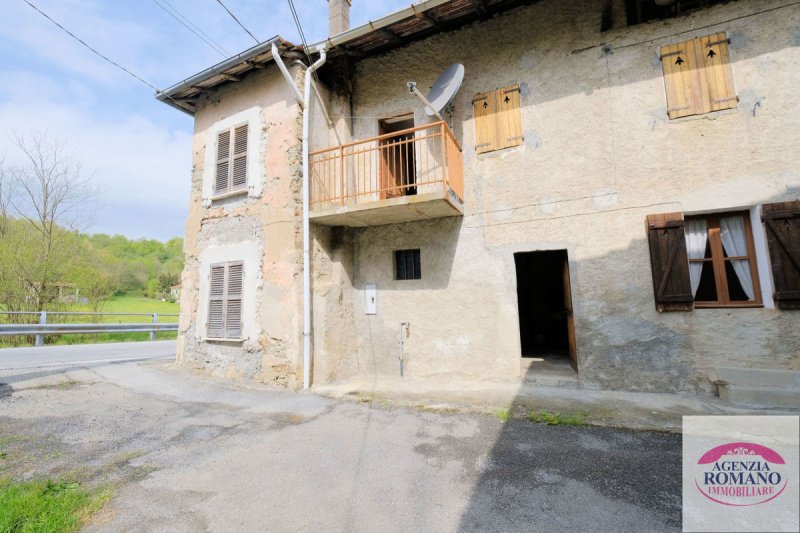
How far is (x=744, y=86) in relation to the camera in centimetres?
521

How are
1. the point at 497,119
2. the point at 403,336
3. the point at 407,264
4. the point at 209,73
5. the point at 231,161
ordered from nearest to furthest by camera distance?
the point at 497,119, the point at 403,336, the point at 209,73, the point at 407,264, the point at 231,161

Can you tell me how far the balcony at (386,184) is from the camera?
6.00 meters

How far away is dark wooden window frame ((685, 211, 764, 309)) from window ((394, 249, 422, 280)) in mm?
4554

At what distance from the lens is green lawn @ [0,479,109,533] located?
7.73 feet

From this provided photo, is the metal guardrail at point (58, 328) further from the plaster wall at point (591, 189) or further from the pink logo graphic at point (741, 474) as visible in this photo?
the pink logo graphic at point (741, 474)

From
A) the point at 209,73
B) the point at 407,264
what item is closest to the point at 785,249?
the point at 407,264

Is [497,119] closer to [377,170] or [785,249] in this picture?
[377,170]

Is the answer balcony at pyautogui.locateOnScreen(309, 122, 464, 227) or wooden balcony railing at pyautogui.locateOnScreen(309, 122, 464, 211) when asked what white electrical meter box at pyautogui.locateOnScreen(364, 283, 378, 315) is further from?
wooden balcony railing at pyautogui.locateOnScreen(309, 122, 464, 211)

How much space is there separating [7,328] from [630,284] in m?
14.5

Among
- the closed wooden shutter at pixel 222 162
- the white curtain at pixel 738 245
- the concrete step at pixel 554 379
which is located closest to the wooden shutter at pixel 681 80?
the white curtain at pixel 738 245

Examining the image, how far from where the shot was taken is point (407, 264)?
7.32 m

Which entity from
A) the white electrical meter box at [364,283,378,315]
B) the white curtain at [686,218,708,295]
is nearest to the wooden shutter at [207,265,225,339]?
the white electrical meter box at [364,283,378,315]

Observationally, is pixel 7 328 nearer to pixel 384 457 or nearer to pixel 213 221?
pixel 213 221

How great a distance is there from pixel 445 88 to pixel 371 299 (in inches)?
170
